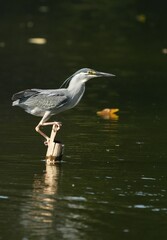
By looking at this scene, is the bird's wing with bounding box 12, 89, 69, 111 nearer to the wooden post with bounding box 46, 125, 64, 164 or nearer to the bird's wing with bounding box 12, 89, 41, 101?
the bird's wing with bounding box 12, 89, 41, 101

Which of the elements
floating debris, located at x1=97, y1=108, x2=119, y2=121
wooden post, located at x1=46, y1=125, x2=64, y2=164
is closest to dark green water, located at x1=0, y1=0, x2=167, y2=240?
wooden post, located at x1=46, y1=125, x2=64, y2=164

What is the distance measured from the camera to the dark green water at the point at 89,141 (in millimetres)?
10031

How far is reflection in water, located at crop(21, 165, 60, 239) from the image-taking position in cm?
969

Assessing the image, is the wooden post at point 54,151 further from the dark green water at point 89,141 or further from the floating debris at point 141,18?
the floating debris at point 141,18

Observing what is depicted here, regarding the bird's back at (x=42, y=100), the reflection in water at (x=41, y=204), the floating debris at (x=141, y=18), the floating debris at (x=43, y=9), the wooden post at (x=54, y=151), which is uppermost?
the floating debris at (x=43, y=9)

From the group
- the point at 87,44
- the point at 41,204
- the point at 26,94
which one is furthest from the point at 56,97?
the point at 87,44

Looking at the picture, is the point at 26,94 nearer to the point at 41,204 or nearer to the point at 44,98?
the point at 44,98

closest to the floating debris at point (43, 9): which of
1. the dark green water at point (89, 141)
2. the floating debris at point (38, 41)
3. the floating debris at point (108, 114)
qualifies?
the dark green water at point (89, 141)

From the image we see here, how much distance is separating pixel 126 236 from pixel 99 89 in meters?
10.5

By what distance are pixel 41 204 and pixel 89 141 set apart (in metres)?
3.89

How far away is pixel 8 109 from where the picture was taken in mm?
16984

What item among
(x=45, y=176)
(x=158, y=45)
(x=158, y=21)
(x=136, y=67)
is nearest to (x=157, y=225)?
(x=45, y=176)

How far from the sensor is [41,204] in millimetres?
10602

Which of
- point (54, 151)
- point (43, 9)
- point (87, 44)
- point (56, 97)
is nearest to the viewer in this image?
point (54, 151)
